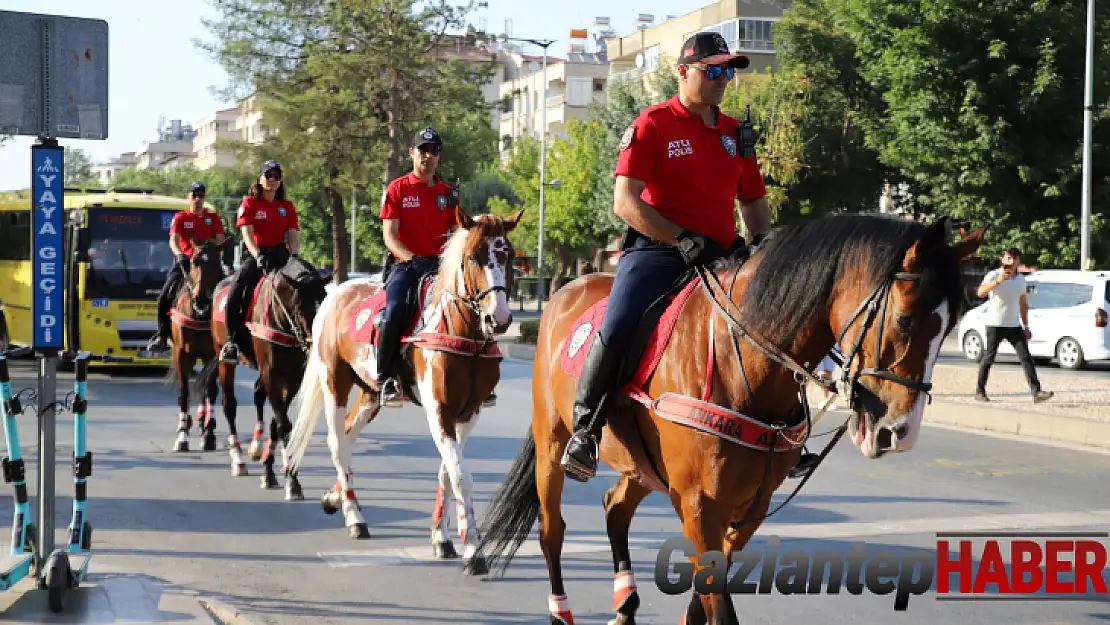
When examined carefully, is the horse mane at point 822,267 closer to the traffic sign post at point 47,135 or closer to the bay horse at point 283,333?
the traffic sign post at point 47,135

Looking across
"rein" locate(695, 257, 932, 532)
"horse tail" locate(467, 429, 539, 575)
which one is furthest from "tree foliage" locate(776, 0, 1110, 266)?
"rein" locate(695, 257, 932, 532)

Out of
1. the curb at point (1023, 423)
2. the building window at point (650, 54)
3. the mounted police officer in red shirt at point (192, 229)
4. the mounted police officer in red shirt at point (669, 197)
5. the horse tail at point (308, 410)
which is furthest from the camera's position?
the building window at point (650, 54)

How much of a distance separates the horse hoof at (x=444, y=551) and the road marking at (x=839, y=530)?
48 millimetres

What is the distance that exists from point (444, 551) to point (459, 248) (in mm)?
1922

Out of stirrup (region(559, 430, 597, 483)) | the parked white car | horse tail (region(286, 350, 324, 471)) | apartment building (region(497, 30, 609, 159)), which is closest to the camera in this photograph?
stirrup (region(559, 430, 597, 483))

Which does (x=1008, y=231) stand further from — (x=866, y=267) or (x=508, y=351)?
(x=866, y=267)

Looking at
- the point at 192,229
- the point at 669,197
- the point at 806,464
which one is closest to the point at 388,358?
the point at 669,197

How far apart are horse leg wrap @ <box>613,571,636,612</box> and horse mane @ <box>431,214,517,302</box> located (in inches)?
97.5

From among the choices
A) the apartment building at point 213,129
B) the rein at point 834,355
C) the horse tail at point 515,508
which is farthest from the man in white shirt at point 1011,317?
the apartment building at point 213,129

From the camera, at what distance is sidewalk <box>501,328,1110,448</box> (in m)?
13.6

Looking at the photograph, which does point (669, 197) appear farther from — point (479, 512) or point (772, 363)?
point (479, 512)

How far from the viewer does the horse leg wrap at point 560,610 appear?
19.0 feet

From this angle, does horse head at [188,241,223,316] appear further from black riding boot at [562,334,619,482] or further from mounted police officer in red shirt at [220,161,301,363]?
black riding boot at [562,334,619,482]

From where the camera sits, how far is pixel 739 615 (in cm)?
633
